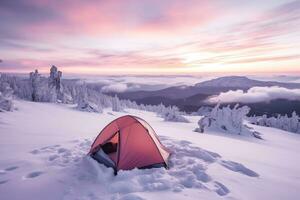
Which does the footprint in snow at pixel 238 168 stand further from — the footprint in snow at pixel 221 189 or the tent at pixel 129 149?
the tent at pixel 129 149

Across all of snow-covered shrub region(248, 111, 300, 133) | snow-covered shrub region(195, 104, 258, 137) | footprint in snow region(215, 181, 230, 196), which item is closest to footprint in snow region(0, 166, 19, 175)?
footprint in snow region(215, 181, 230, 196)

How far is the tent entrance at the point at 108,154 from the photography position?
338 inches

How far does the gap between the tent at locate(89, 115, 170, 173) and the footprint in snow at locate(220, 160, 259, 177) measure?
2.35 meters

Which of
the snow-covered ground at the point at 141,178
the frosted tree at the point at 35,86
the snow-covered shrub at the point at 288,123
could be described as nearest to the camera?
the snow-covered ground at the point at 141,178

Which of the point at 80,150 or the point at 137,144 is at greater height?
the point at 137,144

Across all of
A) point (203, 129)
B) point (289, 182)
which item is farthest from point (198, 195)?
point (203, 129)

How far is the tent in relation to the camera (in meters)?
8.46

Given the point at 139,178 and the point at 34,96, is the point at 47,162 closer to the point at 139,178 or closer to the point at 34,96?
the point at 139,178

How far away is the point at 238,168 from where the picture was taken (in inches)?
370

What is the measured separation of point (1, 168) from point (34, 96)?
4726 centimetres

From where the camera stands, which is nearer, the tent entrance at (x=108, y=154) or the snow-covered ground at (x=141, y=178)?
the snow-covered ground at (x=141, y=178)

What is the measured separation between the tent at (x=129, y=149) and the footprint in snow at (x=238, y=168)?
2349 millimetres

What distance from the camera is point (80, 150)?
429 inches

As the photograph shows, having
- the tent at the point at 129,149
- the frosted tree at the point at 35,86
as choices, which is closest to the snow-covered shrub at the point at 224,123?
the tent at the point at 129,149
